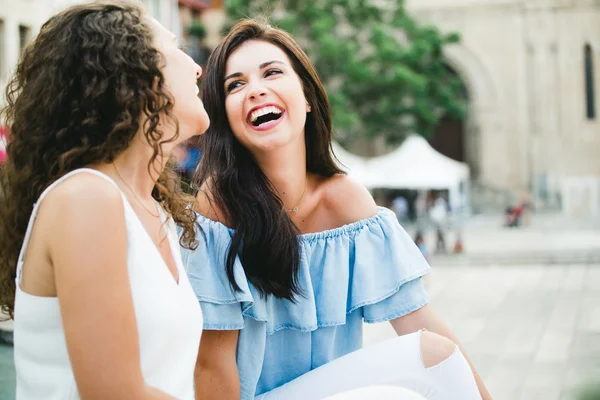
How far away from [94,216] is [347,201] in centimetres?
127

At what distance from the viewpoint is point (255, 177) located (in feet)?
8.00

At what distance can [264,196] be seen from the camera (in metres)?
2.37

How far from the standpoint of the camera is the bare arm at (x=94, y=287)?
4.46 ft

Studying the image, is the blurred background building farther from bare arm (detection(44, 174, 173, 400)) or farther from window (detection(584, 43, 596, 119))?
bare arm (detection(44, 174, 173, 400))

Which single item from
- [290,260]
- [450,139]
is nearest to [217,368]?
[290,260]

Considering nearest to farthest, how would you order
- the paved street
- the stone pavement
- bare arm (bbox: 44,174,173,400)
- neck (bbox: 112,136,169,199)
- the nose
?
bare arm (bbox: 44,174,173,400), neck (bbox: 112,136,169,199), the nose, the paved street, the stone pavement

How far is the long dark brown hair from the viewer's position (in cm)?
225

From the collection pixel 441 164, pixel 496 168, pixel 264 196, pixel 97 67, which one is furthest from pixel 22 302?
pixel 496 168

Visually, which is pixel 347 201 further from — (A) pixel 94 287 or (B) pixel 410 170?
(B) pixel 410 170

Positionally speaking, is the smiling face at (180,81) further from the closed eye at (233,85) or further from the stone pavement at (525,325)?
the stone pavement at (525,325)

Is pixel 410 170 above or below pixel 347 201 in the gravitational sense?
below

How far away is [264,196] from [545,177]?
26378 mm

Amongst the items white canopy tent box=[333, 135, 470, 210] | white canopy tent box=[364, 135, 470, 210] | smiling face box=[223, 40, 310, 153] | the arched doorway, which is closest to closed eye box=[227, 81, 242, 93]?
smiling face box=[223, 40, 310, 153]

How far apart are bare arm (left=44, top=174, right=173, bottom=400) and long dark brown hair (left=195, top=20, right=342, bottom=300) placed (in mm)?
823
